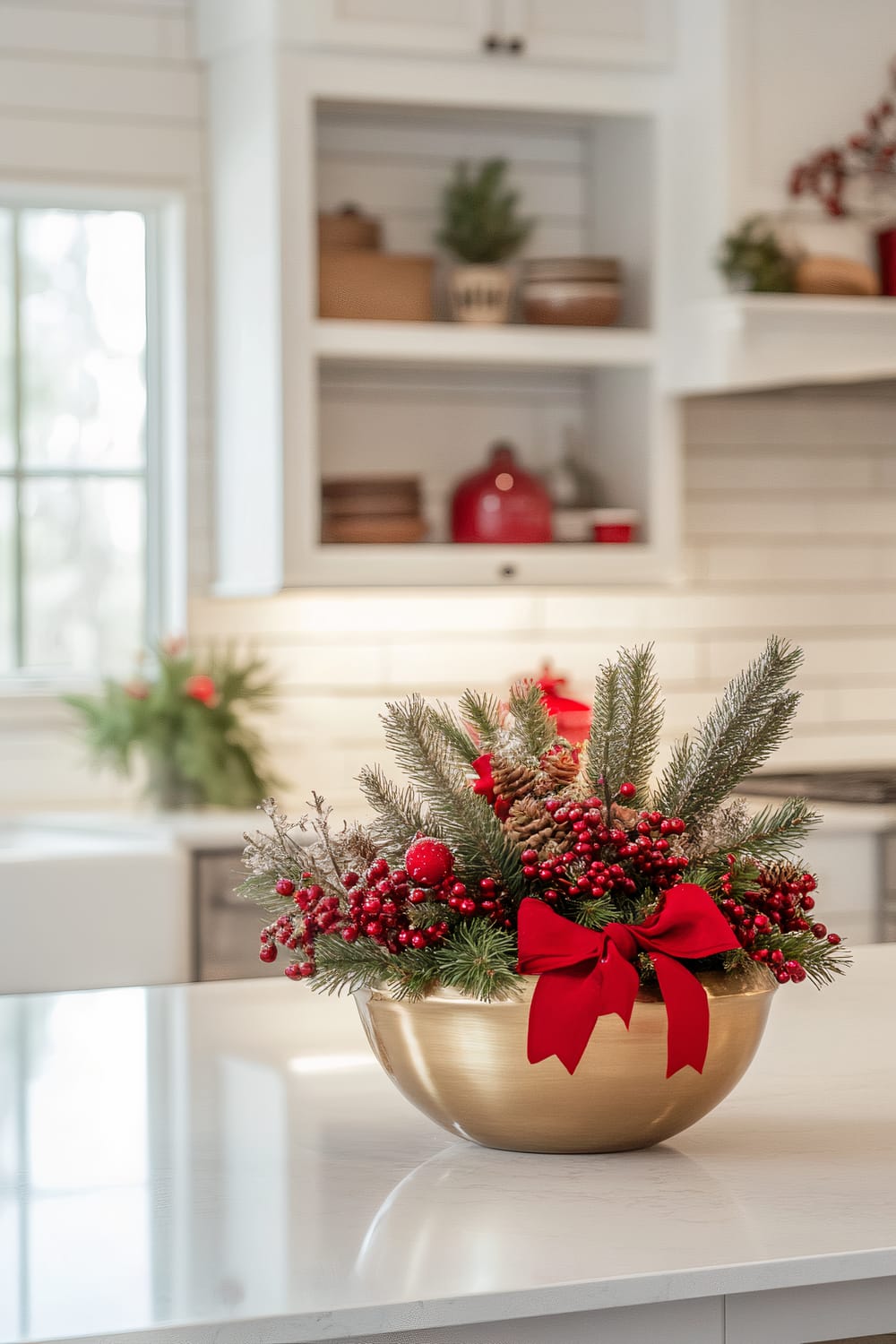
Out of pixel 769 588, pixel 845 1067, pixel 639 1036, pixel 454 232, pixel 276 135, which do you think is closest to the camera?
pixel 639 1036

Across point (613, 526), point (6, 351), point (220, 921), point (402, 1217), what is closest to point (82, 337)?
point (6, 351)

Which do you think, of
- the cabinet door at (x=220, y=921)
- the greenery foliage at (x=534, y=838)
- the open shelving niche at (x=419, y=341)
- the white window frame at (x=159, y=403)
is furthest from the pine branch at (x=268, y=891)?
the white window frame at (x=159, y=403)

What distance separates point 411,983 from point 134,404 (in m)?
2.84

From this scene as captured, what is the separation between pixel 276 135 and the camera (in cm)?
314

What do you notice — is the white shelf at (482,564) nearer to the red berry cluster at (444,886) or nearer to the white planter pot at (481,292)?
the white planter pot at (481,292)

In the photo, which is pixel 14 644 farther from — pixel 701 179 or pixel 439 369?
pixel 701 179

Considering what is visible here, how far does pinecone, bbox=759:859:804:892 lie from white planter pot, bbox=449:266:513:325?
8.13 ft

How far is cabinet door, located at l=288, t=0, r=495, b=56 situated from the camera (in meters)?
3.11

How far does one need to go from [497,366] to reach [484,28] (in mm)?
650

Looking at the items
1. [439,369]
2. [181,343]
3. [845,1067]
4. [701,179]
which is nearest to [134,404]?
[181,343]

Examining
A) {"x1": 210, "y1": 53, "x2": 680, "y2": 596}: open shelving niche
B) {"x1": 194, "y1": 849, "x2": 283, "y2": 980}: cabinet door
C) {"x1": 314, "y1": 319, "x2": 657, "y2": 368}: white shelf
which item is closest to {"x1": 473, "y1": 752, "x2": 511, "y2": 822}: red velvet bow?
{"x1": 194, "y1": 849, "x2": 283, "y2": 980}: cabinet door

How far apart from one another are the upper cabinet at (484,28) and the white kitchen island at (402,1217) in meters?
2.40

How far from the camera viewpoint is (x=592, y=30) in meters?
3.27

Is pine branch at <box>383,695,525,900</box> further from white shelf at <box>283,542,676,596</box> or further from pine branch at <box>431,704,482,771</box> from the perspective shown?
white shelf at <box>283,542,676,596</box>
